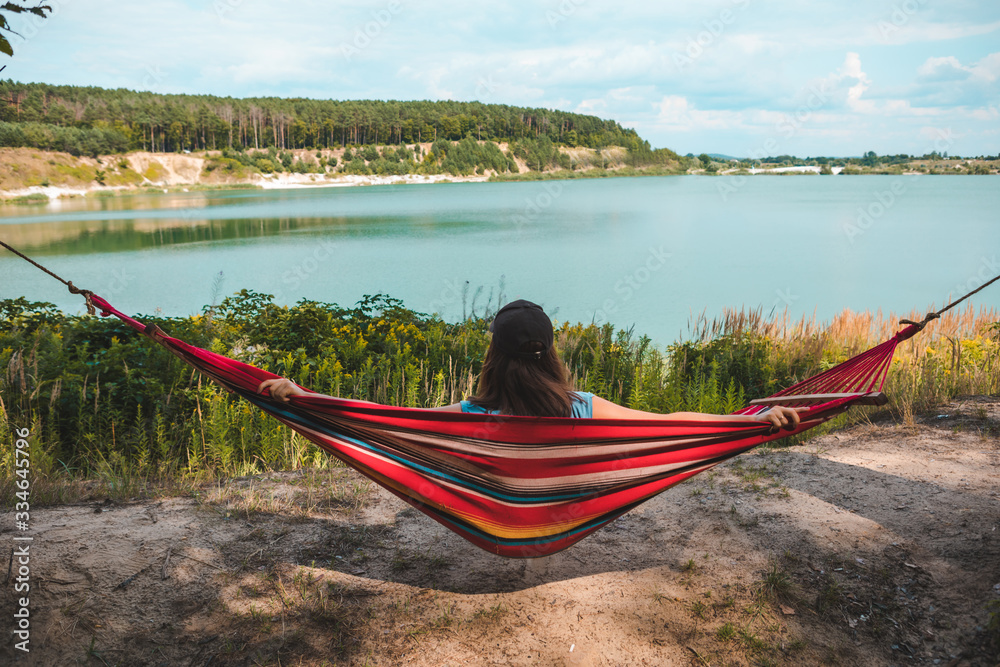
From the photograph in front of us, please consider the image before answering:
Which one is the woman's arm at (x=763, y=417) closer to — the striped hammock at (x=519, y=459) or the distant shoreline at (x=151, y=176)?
the striped hammock at (x=519, y=459)

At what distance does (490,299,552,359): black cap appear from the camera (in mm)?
1850

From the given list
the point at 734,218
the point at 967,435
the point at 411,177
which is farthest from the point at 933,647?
the point at 411,177

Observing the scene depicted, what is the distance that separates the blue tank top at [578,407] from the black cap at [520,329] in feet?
0.73

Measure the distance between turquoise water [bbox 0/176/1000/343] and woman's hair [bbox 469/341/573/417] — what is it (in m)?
4.25

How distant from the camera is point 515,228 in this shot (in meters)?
20.9

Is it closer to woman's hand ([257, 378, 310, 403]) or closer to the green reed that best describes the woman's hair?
woman's hand ([257, 378, 310, 403])

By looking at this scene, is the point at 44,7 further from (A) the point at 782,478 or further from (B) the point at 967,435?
(B) the point at 967,435

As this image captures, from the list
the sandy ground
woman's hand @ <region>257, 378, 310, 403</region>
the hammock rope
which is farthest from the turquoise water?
the hammock rope

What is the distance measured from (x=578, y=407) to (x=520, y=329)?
0.39 metres

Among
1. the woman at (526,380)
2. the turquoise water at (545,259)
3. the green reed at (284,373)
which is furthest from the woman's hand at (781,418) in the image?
the turquoise water at (545,259)

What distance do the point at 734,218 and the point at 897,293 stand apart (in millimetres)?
13129

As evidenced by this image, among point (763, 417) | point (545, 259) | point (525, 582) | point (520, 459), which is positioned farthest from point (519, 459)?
point (545, 259)

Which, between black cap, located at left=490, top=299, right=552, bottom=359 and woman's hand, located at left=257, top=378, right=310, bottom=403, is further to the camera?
woman's hand, located at left=257, top=378, right=310, bottom=403

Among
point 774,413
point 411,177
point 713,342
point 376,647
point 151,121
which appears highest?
point 151,121
